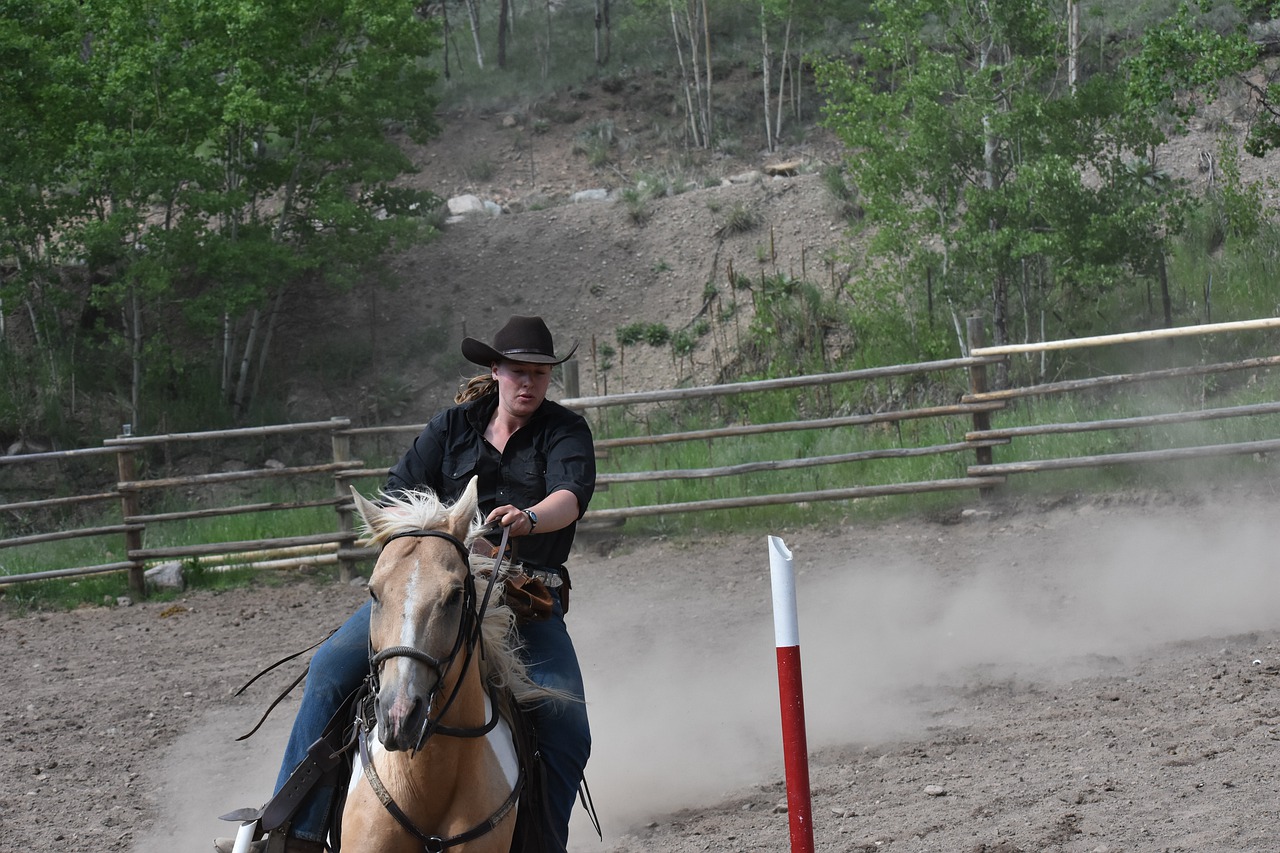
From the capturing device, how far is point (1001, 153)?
15.7 metres

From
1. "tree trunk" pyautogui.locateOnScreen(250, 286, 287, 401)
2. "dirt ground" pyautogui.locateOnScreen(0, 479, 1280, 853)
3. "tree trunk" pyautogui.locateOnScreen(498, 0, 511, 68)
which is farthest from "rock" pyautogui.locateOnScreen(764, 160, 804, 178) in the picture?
"dirt ground" pyautogui.locateOnScreen(0, 479, 1280, 853)

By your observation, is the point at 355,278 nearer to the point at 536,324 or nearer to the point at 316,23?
the point at 316,23

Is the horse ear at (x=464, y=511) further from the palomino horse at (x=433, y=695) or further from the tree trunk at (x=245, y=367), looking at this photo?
the tree trunk at (x=245, y=367)

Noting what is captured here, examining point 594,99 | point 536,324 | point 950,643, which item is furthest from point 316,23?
point 536,324

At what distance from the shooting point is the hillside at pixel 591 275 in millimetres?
21859

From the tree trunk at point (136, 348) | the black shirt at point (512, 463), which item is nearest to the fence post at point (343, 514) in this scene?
the black shirt at point (512, 463)

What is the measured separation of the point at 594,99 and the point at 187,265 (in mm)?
12776

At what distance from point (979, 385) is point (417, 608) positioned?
9.50 meters

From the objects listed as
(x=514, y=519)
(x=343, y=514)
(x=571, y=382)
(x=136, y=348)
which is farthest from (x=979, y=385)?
(x=136, y=348)

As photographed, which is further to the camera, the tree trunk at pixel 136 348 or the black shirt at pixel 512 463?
the tree trunk at pixel 136 348

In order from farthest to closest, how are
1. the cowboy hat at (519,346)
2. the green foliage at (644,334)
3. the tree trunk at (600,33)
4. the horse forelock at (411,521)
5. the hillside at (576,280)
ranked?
the tree trunk at (600,33) → the hillside at (576,280) → the green foliage at (644,334) → the cowboy hat at (519,346) → the horse forelock at (411,521)

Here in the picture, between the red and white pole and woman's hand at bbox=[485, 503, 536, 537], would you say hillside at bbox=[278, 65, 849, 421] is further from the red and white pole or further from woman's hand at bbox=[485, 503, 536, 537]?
the red and white pole

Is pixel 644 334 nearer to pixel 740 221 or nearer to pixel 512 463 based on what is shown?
pixel 740 221

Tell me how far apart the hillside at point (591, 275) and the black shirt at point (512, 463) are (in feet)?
53.7
